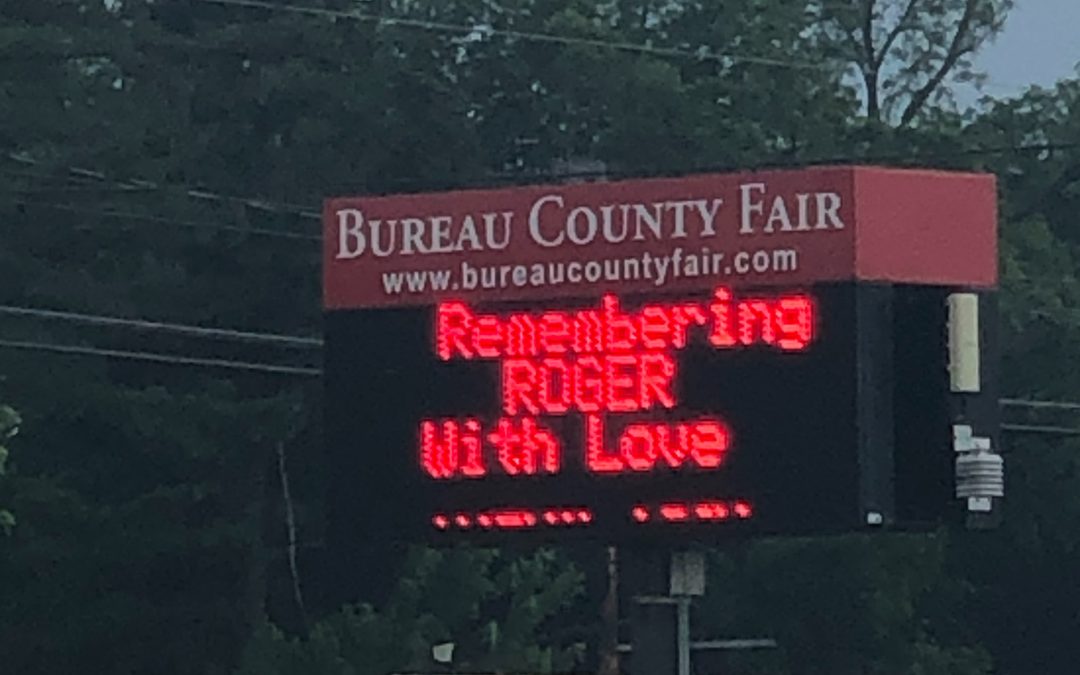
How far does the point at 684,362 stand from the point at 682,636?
204 centimetres

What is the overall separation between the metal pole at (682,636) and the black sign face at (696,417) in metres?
1.03

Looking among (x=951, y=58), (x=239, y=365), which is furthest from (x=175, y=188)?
(x=951, y=58)

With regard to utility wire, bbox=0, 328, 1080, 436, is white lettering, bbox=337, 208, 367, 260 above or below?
below

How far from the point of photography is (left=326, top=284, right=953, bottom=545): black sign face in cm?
1822

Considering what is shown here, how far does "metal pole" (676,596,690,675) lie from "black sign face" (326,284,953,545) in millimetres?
1028

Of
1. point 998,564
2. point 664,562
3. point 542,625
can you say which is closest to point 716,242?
point 664,562

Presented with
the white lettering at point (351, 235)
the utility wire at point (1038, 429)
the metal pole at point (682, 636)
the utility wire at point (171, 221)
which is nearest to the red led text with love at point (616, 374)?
the white lettering at point (351, 235)

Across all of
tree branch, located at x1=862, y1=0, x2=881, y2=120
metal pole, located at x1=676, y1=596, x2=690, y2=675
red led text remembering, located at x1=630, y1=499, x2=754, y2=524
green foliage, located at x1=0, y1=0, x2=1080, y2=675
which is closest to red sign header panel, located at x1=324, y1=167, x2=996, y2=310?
red led text remembering, located at x1=630, y1=499, x2=754, y2=524

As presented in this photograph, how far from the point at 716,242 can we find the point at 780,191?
0.48 meters

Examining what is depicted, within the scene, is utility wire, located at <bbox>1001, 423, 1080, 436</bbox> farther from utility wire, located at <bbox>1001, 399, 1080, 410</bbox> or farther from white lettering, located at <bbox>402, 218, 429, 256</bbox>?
white lettering, located at <bbox>402, 218, 429, 256</bbox>

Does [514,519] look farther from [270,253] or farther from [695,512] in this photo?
[270,253]

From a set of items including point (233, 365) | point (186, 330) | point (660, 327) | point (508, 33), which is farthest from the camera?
point (508, 33)

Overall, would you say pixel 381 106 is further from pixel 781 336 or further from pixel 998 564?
pixel 781 336

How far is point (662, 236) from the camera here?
18.7 meters
